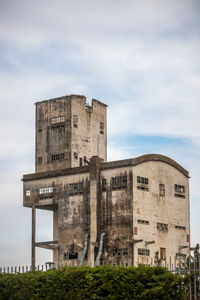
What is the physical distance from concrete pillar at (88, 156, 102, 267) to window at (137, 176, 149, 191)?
4866 millimetres

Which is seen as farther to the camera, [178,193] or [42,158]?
[42,158]

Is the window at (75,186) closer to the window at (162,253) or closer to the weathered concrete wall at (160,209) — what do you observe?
the weathered concrete wall at (160,209)

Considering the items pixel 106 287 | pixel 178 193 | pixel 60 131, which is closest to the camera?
pixel 106 287

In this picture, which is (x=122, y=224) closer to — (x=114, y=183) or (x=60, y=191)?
(x=114, y=183)

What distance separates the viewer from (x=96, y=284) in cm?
2845

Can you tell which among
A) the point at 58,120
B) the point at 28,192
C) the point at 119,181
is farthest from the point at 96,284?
the point at 58,120

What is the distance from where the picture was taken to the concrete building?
68.4 m

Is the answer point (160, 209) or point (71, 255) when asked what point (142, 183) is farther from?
point (71, 255)

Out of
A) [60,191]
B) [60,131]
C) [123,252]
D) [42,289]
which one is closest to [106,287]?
[42,289]

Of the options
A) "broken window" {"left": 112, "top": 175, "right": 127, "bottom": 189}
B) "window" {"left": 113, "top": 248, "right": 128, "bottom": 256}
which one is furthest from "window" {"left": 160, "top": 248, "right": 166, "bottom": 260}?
"broken window" {"left": 112, "top": 175, "right": 127, "bottom": 189}

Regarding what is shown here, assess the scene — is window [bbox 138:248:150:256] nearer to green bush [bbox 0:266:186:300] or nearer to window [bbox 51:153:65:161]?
window [bbox 51:153:65:161]

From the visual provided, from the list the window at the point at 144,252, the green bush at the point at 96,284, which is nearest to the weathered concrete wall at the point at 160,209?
the window at the point at 144,252

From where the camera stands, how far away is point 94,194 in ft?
233

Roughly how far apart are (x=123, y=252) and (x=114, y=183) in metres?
7.86
